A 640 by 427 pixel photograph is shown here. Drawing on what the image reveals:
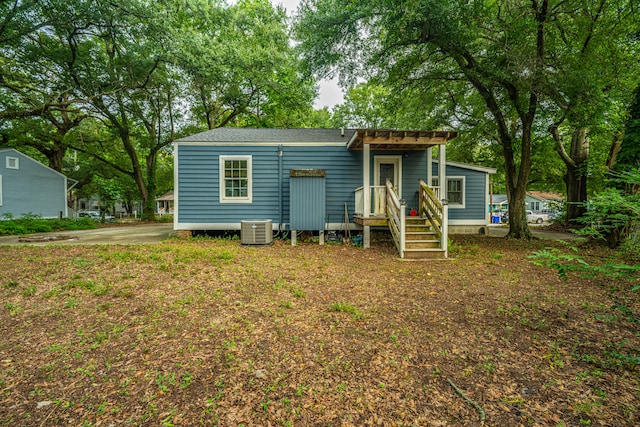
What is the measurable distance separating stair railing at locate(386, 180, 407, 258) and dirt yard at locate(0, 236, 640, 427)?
1.64 m

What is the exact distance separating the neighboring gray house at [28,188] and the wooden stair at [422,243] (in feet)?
59.6

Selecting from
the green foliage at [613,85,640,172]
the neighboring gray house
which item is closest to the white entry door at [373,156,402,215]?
the green foliage at [613,85,640,172]

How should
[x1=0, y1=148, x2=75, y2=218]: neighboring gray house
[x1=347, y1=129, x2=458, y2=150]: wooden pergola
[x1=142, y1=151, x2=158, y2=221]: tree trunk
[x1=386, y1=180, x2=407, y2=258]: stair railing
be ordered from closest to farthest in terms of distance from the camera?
[x1=386, y1=180, x2=407, y2=258]: stair railing → [x1=347, y1=129, x2=458, y2=150]: wooden pergola → [x1=0, y1=148, x2=75, y2=218]: neighboring gray house → [x1=142, y1=151, x2=158, y2=221]: tree trunk

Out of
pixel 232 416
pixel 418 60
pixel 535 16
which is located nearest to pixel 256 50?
pixel 418 60

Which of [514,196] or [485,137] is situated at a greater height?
[485,137]

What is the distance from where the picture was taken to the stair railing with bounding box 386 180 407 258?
6363 mm

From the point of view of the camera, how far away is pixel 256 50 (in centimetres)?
1554

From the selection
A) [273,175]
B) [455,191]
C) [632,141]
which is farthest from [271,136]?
[632,141]

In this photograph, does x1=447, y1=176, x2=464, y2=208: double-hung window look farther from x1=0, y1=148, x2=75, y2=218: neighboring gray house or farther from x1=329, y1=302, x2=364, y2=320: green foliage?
x1=0, y1=148, x2=75, y2=218: neighboring gray house

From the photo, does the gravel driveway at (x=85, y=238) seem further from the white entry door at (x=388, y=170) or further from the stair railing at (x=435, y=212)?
the stair railing at (x=435, y=212)

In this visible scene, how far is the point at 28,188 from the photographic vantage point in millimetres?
15086

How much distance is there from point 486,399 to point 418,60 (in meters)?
9.80

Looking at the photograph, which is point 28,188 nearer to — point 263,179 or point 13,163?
point 13,163

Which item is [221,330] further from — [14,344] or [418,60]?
[418,60]
